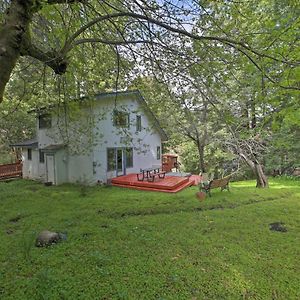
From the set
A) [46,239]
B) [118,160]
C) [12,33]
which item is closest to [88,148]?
[118,160]

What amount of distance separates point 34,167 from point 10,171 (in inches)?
97.8

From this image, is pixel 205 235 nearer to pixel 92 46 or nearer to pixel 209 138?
pixel 92 46

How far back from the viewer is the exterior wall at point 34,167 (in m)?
16.0

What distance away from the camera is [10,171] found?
701 inches

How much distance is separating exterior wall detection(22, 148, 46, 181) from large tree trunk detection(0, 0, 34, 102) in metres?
13.8

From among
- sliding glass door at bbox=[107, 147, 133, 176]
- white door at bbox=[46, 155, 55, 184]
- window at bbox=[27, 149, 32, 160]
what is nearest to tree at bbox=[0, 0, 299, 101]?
sliding glass door at bbox=[107, 147, 133, 176]

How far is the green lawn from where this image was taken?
139 inches

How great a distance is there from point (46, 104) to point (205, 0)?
828cm

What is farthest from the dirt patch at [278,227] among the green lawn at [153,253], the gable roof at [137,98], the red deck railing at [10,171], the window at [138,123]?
the red deck railing at [10,171]

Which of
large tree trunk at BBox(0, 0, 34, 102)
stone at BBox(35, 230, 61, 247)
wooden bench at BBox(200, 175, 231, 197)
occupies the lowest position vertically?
stone at BBox(35, 230, 61, 247)

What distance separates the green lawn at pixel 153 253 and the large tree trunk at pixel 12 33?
300cm

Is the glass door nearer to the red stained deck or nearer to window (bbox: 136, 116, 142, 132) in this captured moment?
the red stained deck

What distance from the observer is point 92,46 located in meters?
5.77

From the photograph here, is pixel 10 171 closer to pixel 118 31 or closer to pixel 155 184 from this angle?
pixel 155 184
